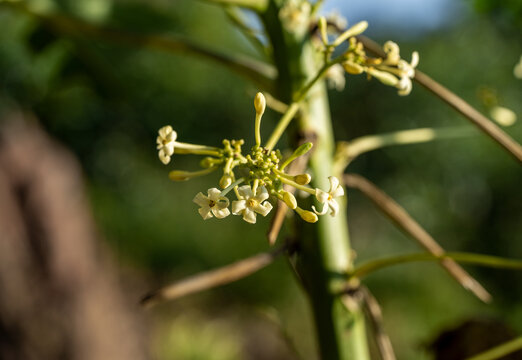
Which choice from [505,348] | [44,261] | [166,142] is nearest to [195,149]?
[166,142]

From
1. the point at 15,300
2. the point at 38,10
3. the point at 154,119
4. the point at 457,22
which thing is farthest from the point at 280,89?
the point at 457,22

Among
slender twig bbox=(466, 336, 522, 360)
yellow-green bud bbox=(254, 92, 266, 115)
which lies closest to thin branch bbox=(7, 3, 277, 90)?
yellow-green bud bbox=(254, 92, 266, 115)

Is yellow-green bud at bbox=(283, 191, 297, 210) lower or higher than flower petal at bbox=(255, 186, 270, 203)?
higher

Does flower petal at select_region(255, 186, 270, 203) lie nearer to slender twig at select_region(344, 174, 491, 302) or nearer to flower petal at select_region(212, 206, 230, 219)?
flower petal at select_region(212, 206, 230, 219)

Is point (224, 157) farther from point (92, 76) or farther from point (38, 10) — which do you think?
point (92, 76)

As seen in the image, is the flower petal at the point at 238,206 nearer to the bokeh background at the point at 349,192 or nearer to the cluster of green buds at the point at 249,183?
the cluster of green buds at the point at 249,183

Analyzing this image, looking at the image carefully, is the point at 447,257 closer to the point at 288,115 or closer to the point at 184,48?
the point at 288,115
